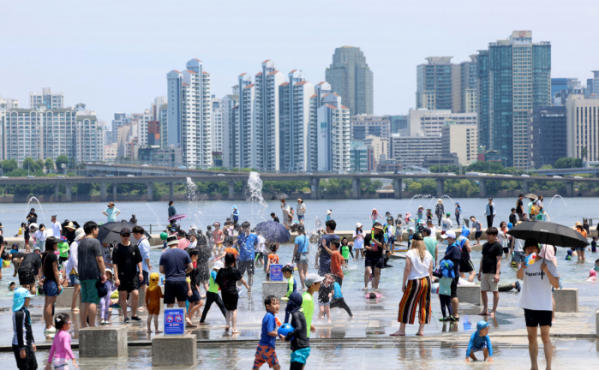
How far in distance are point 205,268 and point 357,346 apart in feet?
17.7

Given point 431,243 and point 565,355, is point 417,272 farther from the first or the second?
point 431,243

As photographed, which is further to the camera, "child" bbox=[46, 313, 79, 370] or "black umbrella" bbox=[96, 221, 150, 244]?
"black umbrella" bbox=[96, 221, 150, 244]

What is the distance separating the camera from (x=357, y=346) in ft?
39.5

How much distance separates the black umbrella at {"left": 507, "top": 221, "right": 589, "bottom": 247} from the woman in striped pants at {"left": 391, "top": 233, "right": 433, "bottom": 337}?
2130mm

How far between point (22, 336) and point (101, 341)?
1663mm

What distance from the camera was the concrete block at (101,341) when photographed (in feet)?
37.3

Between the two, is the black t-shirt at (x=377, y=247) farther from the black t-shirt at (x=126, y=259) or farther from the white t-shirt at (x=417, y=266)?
the black t-shirt at (x=126, y=259)

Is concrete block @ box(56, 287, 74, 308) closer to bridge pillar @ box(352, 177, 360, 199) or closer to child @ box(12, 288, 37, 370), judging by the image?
child @ box(12, 288, 37, 370)

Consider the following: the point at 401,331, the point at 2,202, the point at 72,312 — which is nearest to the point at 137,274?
the point at 72,312

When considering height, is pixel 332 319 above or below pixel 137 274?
below

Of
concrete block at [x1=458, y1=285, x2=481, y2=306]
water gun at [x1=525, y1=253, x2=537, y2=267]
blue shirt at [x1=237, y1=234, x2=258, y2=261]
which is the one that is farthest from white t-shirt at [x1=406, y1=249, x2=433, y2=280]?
blue shirt at [x1=237, y1=234, x2=258, y2=261]

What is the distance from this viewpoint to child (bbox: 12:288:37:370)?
9914mm

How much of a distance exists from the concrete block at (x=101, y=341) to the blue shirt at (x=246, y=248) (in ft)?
22.6

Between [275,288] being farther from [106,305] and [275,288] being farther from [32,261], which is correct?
[32,261]
